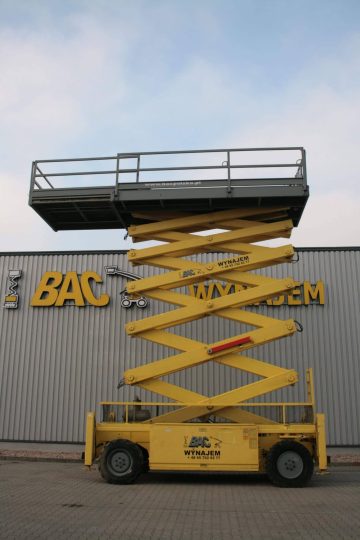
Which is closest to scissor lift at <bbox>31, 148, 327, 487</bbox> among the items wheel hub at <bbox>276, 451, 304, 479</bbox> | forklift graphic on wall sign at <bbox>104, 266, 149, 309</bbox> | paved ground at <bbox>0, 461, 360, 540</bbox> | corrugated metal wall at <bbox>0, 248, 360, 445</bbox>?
wheel hub at <bbox>276, 451, 304, 479</bbox>

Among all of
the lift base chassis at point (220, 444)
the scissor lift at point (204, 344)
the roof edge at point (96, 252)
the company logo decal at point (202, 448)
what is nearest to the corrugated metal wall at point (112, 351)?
the roof edge at point (96, 252)

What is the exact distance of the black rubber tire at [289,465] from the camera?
1017cm

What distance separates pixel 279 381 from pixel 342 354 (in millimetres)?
6750

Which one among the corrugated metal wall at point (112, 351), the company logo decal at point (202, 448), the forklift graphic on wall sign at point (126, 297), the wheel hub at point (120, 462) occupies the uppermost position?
the forklift graphic on wall sign at point (126, 297)

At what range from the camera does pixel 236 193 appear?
11953mm

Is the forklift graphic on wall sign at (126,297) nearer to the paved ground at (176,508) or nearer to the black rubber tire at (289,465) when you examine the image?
the paved ground at (176,508)

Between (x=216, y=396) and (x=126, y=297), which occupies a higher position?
(x=126, y=297)

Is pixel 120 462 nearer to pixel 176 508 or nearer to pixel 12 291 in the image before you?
pixel 176 508

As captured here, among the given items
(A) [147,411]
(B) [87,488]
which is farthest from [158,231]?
(B) [87,488]

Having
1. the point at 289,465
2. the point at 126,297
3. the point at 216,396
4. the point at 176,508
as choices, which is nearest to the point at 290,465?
the point at 289,465

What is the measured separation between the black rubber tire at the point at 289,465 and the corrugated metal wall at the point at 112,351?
6.65m

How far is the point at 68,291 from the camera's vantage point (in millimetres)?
18141

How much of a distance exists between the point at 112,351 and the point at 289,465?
8.72 metres

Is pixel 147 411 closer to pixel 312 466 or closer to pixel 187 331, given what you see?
pixel 312 466
